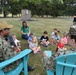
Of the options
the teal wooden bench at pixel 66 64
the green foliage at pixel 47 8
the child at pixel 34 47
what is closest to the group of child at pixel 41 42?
the child at pixel 34 47

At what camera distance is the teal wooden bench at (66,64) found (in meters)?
3.30

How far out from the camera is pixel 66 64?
10.9 feet

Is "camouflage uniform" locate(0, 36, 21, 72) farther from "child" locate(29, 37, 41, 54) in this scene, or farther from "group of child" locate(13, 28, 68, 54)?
"child" locate(29, 37, 41, 54)

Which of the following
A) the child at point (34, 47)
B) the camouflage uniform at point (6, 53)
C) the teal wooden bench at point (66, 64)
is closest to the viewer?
the teal wooden bench at point (66, 64)

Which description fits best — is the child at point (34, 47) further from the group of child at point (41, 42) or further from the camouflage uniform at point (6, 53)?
the camouflage uniform at point (6, 53)

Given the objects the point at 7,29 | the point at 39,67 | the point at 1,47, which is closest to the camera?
the point at 1,47

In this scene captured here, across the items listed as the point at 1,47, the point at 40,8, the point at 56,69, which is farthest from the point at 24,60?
the point at 40,8

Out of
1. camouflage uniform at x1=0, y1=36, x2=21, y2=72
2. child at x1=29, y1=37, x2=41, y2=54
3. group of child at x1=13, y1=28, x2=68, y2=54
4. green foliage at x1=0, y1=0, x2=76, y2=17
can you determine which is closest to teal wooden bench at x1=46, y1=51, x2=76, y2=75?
camouflage uniform at x1=0, y1=36, x2=21, y2=72

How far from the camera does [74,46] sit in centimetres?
335

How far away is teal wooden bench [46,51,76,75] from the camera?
10.8 feet

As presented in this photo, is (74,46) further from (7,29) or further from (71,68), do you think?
(7,29)

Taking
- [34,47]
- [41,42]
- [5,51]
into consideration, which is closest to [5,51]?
[5,51]

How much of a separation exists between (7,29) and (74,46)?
1.47m

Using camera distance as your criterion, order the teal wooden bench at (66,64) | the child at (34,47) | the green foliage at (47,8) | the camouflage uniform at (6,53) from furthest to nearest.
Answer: the green foliage at (47,8) < the child at (34,47) < the camouflage uniform at (6,53) < the teal wooden bench at (66,64)
